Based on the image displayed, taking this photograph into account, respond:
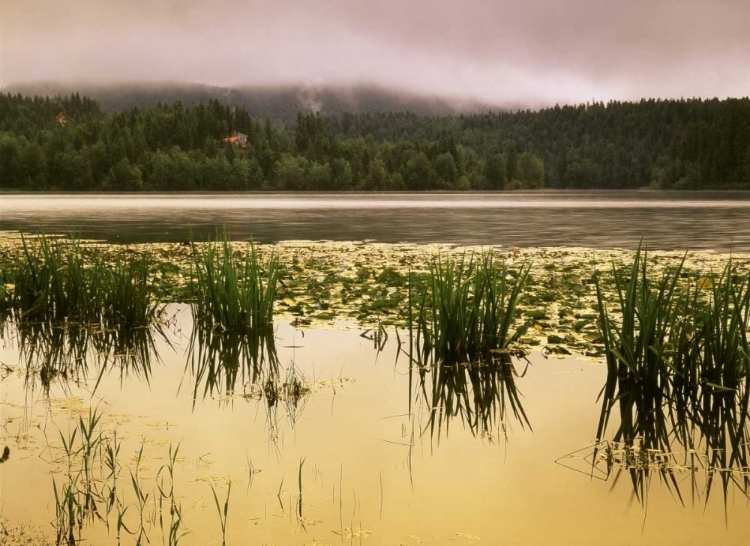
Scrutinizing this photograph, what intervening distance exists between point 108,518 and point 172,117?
20340 centimetres

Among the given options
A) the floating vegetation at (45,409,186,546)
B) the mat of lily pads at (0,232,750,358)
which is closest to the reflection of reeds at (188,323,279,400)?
the mat of lily pads at (0,232,750,358)

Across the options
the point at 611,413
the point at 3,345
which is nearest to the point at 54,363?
the point at 3,345

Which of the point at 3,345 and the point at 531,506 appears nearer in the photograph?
the point at 531,506

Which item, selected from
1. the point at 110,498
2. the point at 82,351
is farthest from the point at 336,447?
the point at 82,351

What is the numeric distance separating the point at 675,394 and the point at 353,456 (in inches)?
136

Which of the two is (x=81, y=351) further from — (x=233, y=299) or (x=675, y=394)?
(x=675, y=394)

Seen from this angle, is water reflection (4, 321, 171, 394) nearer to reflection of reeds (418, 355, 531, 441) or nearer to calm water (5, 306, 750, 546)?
calm water (5, 306, 750, 546)

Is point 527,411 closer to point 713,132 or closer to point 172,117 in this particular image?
point 713,132

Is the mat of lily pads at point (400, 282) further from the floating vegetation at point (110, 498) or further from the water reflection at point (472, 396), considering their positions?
the floating vegetation at point (110, 498)

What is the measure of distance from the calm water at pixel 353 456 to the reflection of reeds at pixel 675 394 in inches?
10.6

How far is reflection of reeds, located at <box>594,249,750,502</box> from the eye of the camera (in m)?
→ 6.00

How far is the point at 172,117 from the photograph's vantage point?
19775cm

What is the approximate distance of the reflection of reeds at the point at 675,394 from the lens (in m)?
6.00

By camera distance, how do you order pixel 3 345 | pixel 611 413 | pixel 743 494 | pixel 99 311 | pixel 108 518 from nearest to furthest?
pixel 108 518 → pixel 743 494 → pixel 611 413 → pixel 3 345 → pixel 99 311
